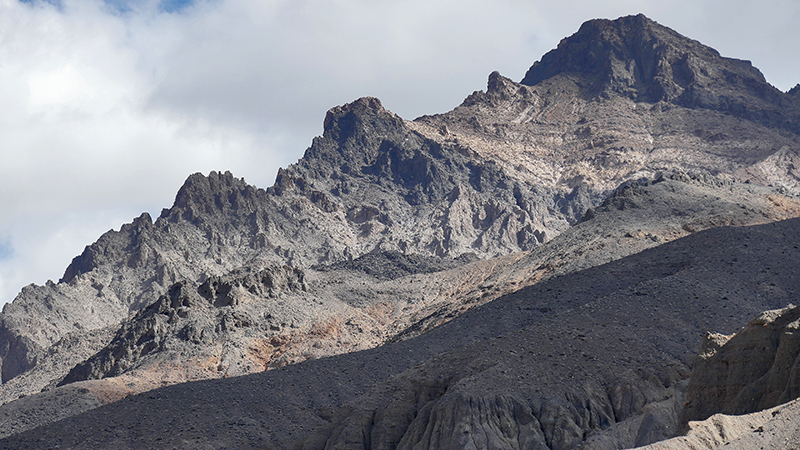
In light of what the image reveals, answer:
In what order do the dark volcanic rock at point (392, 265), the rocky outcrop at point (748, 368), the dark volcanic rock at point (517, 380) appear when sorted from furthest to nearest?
the dark volcanic rock at point (392, 265) → the dark volcanic rock at point (517, 380) → the rocky outcrop at point (748, 368)

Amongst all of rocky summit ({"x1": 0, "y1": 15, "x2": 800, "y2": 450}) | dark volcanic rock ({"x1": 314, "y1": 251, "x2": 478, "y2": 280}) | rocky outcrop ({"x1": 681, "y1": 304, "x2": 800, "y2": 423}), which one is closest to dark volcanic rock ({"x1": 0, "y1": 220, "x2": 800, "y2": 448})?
rocky summit ({"x1": 0, "y1": 15, "x2": 800, "y2": 450})

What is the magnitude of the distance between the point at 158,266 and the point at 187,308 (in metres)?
53.2

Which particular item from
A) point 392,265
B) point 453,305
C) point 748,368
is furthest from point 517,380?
point 392,265

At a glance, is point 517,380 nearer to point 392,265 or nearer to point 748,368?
point 748,368

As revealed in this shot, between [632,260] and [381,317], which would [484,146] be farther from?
[632,260]

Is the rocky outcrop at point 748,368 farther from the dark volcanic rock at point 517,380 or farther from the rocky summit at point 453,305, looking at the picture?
the dark volcanic rock at point 517,380

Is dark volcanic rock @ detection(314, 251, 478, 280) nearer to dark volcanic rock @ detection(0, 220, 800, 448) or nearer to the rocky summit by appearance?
the rocky summit

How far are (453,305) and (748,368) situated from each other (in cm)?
5788

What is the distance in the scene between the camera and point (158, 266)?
143500mm

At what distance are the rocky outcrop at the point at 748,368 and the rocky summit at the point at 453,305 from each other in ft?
0.24

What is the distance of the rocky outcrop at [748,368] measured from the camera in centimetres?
3055

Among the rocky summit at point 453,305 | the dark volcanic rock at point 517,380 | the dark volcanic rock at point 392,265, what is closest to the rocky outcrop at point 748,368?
the rocky summit at point 453,305

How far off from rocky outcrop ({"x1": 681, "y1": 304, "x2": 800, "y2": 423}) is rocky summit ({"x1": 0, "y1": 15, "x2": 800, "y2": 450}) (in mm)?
73

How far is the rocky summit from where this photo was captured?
45.7 meters
